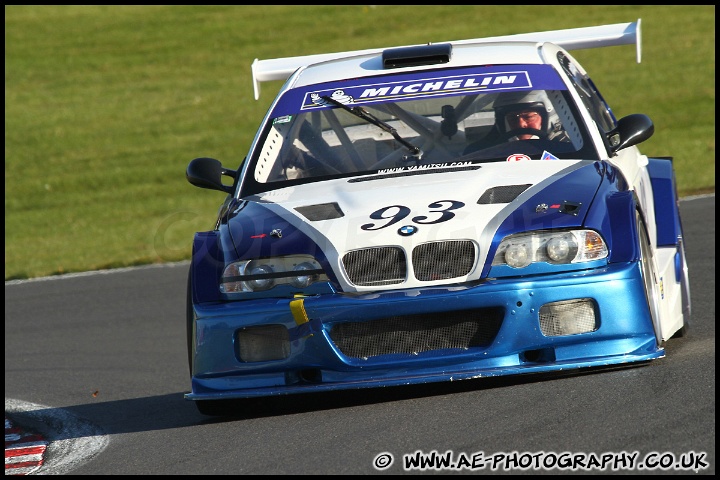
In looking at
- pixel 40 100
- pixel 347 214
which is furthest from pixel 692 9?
pixel 347 214

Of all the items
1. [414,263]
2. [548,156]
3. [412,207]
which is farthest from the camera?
[548,156]

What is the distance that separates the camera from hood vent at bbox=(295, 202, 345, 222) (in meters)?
5.23

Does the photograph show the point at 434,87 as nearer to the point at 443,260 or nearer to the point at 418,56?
the point at 418,56

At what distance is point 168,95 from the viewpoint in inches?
1006

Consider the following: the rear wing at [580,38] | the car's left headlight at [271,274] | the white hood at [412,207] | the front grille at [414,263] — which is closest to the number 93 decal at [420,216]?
the white hood at [412,207]

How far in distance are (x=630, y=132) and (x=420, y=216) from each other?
150 centimetres

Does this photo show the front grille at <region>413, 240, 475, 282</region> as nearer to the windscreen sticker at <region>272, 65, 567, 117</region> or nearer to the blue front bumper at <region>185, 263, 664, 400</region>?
the blue front bumper at <region>185, 263, 664, 400</region>

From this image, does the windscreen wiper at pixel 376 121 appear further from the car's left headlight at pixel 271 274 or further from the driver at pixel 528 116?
the car's left headlight at pixel 271 274

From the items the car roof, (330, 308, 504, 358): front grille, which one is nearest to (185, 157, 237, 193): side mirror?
the car roof

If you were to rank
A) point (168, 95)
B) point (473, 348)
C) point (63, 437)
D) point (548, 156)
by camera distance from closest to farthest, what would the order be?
point (473, 348) < point (63, 437) < point (548, 156) < point (168, 95)

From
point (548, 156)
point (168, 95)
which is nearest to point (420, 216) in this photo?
point (548, 156)

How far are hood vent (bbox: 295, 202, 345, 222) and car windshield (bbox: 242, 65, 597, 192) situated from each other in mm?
611

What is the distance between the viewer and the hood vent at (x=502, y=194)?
514 centimetres

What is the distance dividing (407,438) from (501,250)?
99 centimetres
